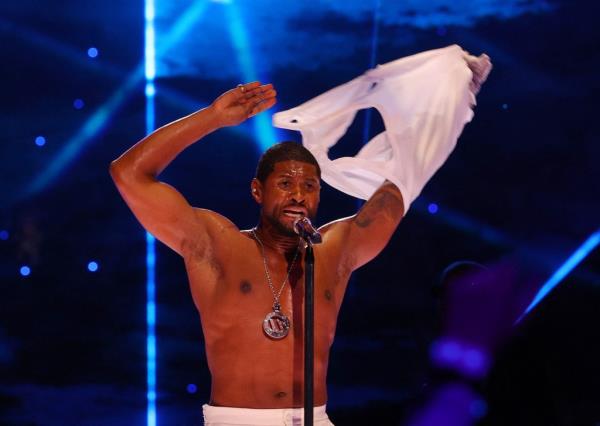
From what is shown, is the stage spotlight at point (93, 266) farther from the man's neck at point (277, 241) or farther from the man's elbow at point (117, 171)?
the man's elbow at point (117, 171)

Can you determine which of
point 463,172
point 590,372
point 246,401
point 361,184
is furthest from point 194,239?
point 590,372

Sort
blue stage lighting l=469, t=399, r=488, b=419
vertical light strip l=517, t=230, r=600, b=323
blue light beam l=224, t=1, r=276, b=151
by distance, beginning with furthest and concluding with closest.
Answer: vertical light strip l=517, t=230, r=600, b=323
blue light beam l=224, t=1, r=276, b=151
blue stage lighting l=469, t=399, r=488, b=419

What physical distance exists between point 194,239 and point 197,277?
0.40 feet

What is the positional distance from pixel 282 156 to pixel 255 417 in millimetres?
832

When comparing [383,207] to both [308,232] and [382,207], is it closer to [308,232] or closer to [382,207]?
[382,207]

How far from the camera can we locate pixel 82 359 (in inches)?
162

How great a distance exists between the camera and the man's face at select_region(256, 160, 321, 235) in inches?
100

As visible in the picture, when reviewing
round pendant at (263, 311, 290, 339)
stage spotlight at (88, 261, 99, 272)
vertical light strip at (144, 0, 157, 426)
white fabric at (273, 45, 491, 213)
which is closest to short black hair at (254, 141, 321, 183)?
white fabric at (273, 45, 491, 213)

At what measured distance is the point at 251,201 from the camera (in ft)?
14.4

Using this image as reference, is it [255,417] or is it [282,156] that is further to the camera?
[282,156]

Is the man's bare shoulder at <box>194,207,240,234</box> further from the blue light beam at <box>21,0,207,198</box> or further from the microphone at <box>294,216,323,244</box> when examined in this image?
the blue light beam at <box>21,0,207,198</box>

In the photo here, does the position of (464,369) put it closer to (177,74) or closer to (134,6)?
(177,74)

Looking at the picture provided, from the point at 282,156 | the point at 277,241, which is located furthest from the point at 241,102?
the point at 277,241

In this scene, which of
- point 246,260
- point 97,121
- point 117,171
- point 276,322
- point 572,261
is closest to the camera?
point 117,171
